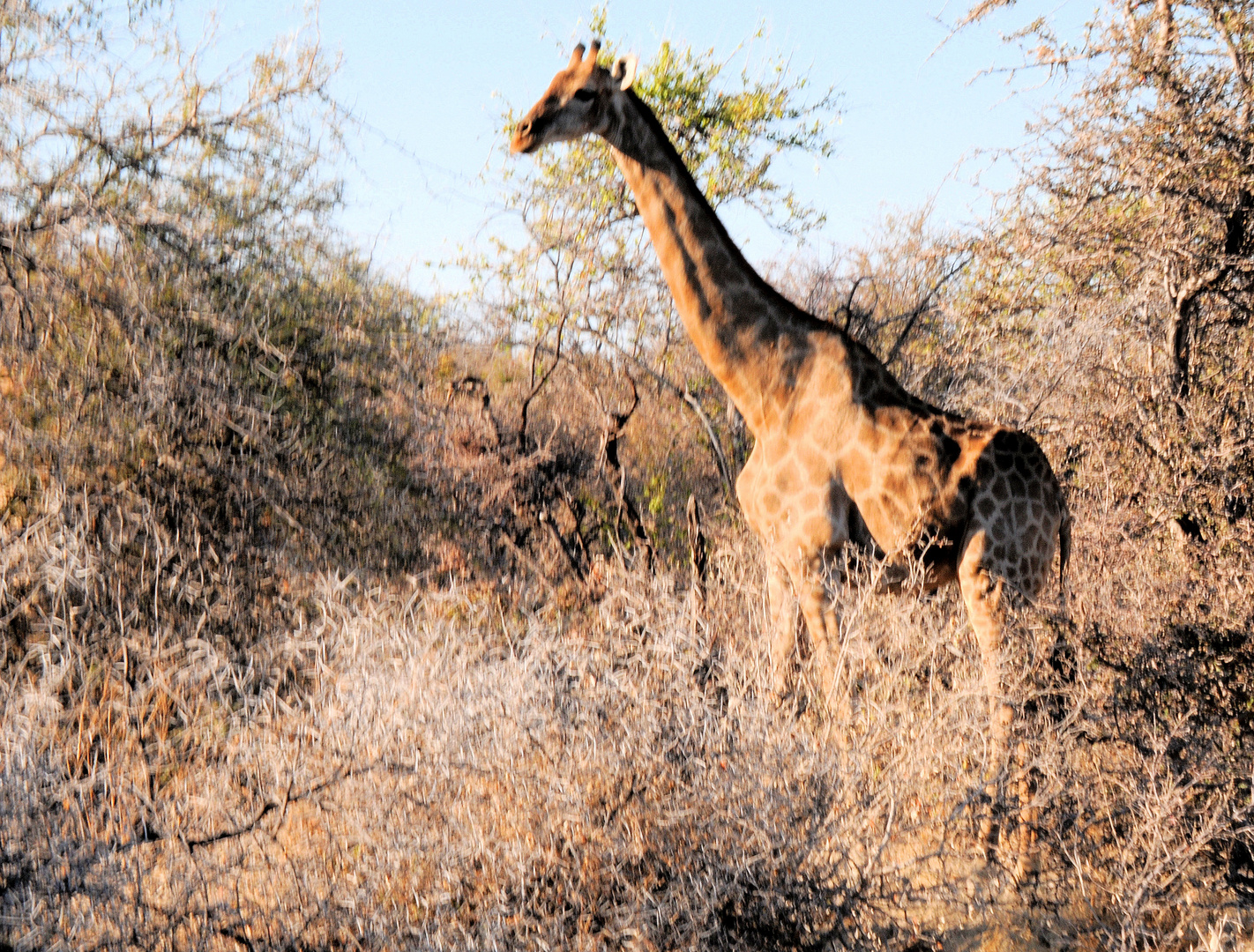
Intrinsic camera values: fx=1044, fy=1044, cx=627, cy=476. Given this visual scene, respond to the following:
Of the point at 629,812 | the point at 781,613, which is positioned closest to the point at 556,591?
the point at 781,613

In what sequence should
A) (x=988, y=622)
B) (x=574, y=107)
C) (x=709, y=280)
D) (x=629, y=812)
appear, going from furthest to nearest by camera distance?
1. (x=709, y=280)
2. (x=574, y=107)
3. (x=988, y=622)
4. (x=629, y=812)

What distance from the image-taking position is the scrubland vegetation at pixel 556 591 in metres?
3.41

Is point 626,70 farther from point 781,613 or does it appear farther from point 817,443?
point 781,613

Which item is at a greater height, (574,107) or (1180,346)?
(574,107)

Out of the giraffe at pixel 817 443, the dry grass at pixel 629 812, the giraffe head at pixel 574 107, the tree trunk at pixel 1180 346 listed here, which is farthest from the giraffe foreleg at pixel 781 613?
the tree trunk at pixel 1180 346

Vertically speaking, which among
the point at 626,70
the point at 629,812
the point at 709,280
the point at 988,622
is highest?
the point at 626,70

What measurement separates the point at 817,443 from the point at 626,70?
2170 mm

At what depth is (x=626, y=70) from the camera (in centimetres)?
539

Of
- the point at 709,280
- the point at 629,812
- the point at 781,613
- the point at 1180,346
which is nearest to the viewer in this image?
the point at 629,812

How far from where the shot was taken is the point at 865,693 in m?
3.69

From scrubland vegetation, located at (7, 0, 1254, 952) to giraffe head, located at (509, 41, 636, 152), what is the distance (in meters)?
2.09

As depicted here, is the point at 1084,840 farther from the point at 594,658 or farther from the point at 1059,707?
the point at 594,658

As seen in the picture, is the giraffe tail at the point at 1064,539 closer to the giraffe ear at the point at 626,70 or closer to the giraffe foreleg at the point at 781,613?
the giraffe foreleg at the point at 781,613

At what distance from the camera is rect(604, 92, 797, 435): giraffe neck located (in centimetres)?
525
